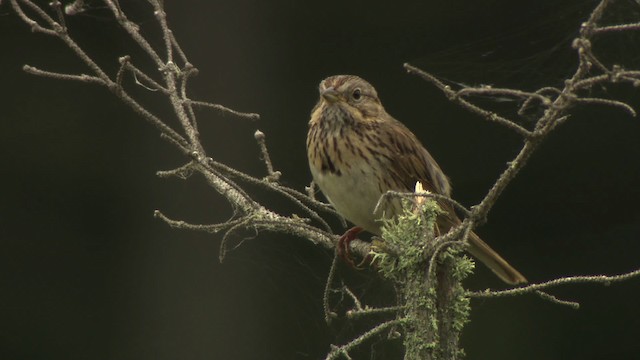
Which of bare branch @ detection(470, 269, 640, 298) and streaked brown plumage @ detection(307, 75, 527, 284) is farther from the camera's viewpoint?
streaked brown plumage @ detection(307, 75, 527, 284)

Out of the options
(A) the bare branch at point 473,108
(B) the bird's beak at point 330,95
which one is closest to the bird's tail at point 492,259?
(B) the bird's beak at point 330,95

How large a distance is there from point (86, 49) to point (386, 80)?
1.17 metres

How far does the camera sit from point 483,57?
2.52 m

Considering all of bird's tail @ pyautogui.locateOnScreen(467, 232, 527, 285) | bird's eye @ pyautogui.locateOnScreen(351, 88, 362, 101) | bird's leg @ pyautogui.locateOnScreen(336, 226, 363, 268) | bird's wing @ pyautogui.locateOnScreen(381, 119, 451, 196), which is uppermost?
bird's eye @ pyautogui.locateOnScreen(351, 88, 362, 101)

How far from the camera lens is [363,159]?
3215 mm

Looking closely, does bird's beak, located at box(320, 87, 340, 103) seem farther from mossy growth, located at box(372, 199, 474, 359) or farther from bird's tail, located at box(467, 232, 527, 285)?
mossy growth, located at box(372, 199, 474, 359)

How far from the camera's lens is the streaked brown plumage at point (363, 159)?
3150mm

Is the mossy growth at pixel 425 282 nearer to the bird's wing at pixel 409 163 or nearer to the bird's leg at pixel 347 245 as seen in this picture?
the bird's leg at pixel 347 245

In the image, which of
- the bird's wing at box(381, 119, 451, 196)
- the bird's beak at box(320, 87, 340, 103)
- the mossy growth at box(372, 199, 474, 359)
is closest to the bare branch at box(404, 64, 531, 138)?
the mossy growth at box(372, 199, 474, 359)

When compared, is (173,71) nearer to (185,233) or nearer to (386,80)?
(386,80)

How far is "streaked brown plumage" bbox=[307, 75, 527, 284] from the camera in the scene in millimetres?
3150

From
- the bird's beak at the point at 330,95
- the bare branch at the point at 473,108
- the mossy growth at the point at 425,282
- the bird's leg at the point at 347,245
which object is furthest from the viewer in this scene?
the bird's beak at the point at 330,95

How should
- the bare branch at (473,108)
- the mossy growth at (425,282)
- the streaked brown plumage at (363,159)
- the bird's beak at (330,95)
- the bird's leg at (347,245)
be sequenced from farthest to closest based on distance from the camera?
the bird's beak at (330,95)
the streaked brown plumage at (363,159)
the bird's leg at (347,245)
the mossy growth at (425,282)
the bare branch at (473,108)

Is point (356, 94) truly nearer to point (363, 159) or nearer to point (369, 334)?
point (363, 159)
